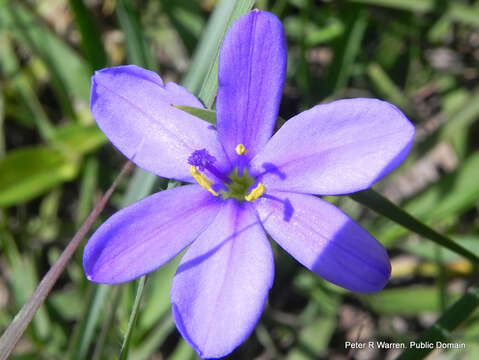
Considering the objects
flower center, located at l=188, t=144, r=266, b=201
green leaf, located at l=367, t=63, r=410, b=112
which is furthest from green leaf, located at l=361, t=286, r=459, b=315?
flower center, located at l=188, t=144, r=266, b=201

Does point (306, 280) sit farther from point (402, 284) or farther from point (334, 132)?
point (334, 132)

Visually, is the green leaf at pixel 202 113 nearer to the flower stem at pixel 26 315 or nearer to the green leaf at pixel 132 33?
the flower stem at pixel 26 315

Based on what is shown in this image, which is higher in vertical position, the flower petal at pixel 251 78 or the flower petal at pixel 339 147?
the flower petal at pixel 251 78

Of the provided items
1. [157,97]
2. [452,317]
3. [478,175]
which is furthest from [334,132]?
Result: [478,175]

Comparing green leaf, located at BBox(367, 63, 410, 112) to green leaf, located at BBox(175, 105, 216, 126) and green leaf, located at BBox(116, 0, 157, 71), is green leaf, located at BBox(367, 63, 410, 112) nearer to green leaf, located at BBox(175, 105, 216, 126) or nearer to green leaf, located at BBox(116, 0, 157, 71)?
green leaf, located at BBox(116, 0, 157, 71)

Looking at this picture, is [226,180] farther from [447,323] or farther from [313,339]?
[313,339]

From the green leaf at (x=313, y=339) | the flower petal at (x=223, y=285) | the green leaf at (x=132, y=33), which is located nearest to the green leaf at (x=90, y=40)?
the green leaf at (x=132, y=33)

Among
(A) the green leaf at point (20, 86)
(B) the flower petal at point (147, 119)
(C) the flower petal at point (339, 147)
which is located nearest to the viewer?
(C) the flower petal at point (339, 147)
